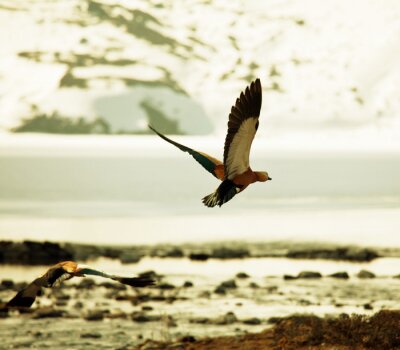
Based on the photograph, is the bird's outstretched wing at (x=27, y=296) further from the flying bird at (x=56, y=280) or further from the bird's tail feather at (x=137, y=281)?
the bird's tail feather at (x=137, y=281)

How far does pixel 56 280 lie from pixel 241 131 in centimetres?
167

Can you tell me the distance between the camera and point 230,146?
8.07m

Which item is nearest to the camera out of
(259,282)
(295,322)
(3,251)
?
(295,322)

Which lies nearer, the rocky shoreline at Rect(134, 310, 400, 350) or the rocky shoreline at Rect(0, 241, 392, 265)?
the rocky shoreline at Rect(134, 310, 400, 350)

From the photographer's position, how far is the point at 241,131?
8078 mm

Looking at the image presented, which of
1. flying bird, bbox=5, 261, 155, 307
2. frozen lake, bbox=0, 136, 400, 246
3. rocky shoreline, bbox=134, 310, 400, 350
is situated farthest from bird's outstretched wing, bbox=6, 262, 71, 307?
frozen lake, bbox=0, 136, 400, 246

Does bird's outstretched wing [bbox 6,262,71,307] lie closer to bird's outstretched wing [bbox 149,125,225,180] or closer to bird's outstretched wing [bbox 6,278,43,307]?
bird's outstretched wing [bbox 6,278,43,307]

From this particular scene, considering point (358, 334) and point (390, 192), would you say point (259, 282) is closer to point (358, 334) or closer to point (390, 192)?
point (358, 334)

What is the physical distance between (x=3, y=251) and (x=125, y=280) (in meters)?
28.5

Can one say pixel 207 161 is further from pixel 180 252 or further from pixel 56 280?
pixel 180 252

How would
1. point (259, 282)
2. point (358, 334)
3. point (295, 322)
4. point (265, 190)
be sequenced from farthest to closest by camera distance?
1. point (265, 190)
2. point (259, 282)
3. point (295, 322)
4. point (358, 334)

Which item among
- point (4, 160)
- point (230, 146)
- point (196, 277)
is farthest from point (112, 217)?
point (4, 160)

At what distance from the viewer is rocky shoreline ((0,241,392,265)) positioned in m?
34.8

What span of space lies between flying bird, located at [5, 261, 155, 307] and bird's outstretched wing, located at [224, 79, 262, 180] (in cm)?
94
